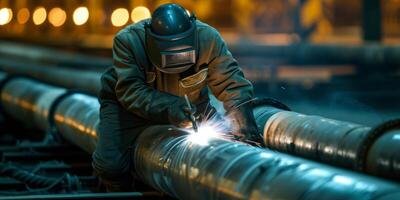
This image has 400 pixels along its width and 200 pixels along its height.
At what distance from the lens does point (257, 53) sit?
23922 millimetres

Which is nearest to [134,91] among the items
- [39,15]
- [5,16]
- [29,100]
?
[29,100]

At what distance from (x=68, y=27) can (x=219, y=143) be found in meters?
32.8

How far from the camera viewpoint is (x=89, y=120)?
28.6 ft

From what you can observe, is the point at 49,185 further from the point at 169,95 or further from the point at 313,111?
the point at 313,111

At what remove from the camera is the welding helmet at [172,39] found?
6.27m

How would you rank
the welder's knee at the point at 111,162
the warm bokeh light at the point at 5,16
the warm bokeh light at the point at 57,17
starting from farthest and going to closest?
the warm bokeh light at the point at 5,16, the warm bokeh light at the point at 57,17, the welder's knee at the point at 111,162

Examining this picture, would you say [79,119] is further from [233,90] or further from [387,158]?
[387,158]

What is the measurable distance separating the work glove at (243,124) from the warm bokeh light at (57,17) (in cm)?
3212

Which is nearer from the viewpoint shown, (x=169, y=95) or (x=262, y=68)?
(x=169, y=95)

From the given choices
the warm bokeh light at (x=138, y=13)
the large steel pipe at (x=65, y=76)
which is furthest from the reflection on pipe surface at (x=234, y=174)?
the warm bokeh light at (x=138, y=13)

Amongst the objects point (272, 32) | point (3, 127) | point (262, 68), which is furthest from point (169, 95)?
point (272, 32)

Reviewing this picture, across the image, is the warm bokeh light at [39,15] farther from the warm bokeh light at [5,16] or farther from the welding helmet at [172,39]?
the welding helmet at [172,39]

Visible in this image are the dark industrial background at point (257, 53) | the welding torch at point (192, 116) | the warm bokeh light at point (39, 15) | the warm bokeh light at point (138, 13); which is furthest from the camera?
the warm bokeh light at point (39, 15)

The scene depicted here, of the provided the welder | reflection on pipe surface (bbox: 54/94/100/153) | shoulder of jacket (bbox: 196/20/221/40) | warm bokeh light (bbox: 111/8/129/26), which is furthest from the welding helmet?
warm bokeh light (bbox: 111/8/129/26)
